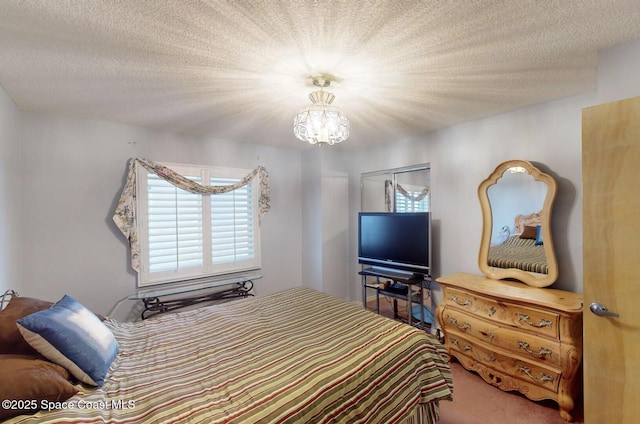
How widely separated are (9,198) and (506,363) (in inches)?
167

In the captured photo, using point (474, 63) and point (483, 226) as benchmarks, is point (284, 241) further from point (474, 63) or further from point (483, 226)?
point (474, 63)

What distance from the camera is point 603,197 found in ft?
5.01

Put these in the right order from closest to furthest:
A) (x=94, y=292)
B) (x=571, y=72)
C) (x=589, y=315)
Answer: (x=589, y=315)
(x=571, y=72)
(x=94, y=292)

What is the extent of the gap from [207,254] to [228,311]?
1.32 metres

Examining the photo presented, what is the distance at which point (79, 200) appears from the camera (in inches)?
106

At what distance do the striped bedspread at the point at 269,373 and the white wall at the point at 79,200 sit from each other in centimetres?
113

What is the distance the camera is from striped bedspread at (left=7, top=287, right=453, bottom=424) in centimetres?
113

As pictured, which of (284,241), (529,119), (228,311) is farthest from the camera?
(284,241)

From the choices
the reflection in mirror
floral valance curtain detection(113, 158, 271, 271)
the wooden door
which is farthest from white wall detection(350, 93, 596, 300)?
floral valance curtain detection(113, 158, 271, 271)

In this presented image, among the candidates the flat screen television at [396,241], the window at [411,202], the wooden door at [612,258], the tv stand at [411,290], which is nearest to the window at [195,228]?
the flat screen television at [396,241]

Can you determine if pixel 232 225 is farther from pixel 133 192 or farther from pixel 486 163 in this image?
pixel 486 163

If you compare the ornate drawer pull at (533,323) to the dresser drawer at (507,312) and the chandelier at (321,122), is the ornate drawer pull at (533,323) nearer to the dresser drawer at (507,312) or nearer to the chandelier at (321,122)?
the dresser drawer at (507,312)

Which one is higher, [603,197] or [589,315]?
[603,197]

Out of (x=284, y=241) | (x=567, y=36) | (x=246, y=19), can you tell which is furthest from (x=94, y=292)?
(x=567, y=36)
